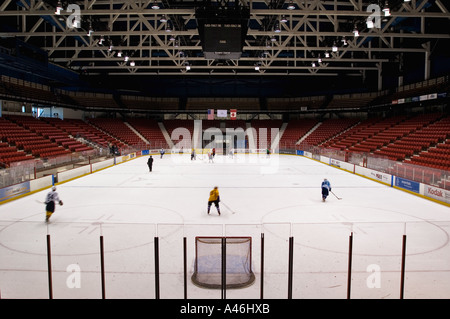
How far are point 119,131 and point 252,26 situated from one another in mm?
20950

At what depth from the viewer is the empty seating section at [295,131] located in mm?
38213

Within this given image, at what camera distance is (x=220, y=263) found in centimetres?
584

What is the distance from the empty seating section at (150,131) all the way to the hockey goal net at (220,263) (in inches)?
1254

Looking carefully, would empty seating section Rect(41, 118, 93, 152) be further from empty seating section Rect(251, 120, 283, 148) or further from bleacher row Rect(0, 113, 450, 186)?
empty seating section Rect(251, 120, 283, 148)

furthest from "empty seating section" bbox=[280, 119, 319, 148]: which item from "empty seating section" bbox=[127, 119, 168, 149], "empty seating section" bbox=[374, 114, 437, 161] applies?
"empty seating section" bbox=[127, 119, 168, 149]

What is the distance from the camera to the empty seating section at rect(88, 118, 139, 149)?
116 ft

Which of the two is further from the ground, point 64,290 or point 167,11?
point 167,11

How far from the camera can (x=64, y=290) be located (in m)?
5.54

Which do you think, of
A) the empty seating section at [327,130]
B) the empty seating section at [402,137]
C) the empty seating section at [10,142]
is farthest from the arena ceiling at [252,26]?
the empty seating section at [327,130]

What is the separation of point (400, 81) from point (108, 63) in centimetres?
3109

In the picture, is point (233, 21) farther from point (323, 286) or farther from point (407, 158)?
point (407, 158)

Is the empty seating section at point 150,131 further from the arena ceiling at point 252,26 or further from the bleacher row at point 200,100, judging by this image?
the arena ceiling at point 252,26
